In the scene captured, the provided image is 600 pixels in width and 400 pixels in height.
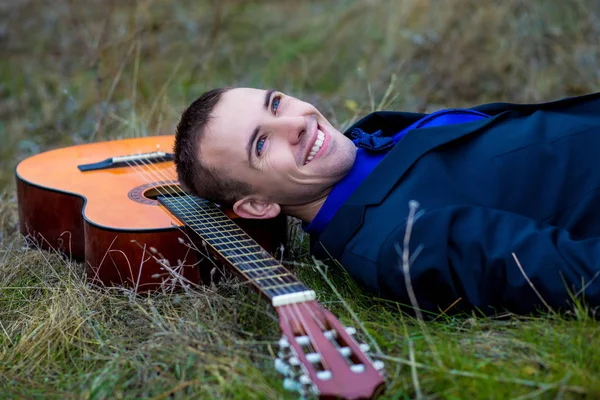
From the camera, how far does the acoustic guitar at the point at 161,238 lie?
1.51 meters

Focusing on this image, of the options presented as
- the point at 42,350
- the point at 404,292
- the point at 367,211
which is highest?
the point at 367,211

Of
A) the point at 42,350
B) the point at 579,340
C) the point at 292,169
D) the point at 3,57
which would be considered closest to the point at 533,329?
the point at 579,340

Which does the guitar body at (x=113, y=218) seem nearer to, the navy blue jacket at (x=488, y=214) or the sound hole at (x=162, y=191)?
the sound hole at (x=162, y=191)

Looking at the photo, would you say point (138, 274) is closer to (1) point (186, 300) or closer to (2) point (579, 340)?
(1) point (186, 300)

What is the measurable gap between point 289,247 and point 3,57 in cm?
469

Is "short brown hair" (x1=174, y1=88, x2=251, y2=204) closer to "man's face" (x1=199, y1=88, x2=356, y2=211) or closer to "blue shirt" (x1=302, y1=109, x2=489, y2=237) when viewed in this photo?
"man's face" (x1=199, y1=88, x2=356, y2=211)

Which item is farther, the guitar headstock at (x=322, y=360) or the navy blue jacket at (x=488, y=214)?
the navy blue jacket at (x=488, y=214)

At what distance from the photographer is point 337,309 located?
219 centimetres

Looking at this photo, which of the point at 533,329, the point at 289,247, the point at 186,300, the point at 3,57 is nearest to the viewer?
the point at 533,329

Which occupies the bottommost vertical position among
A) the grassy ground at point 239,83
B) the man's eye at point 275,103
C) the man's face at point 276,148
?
the grassy ground at point 239,83

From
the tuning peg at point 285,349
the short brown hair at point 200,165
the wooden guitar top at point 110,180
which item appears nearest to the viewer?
the tuning peg at point 285,349

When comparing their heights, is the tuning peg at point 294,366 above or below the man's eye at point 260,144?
below

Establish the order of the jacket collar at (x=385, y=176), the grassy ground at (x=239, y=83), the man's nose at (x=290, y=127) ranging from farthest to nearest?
the man's nose at (x=290, y=127), the jacket collar at (x=385, y=176), the grassy ground at (x=239, y=83)

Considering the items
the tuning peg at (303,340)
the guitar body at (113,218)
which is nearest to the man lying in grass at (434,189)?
the guitar body at (113,218)
